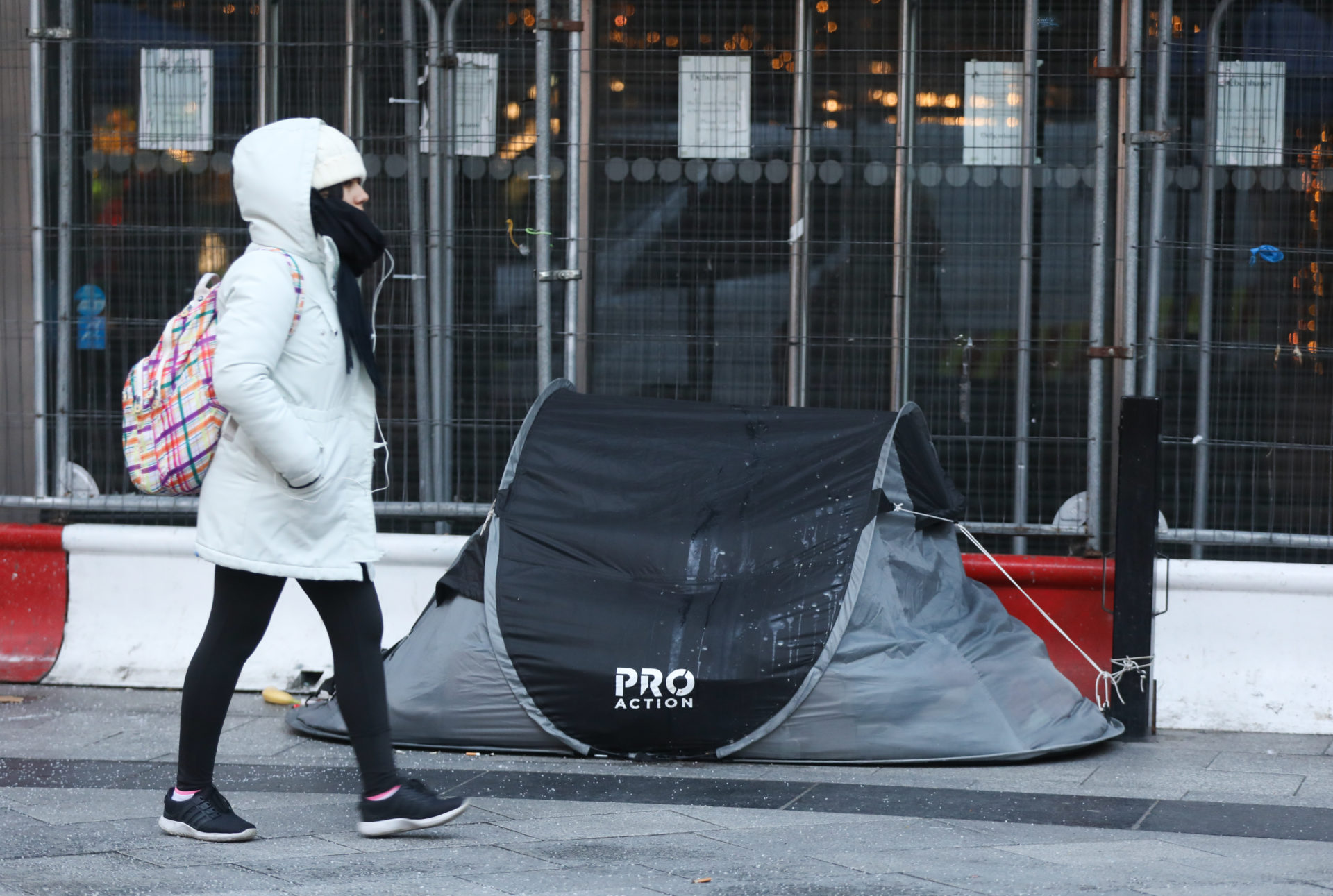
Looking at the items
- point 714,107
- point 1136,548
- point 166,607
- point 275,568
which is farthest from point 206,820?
point 714,107

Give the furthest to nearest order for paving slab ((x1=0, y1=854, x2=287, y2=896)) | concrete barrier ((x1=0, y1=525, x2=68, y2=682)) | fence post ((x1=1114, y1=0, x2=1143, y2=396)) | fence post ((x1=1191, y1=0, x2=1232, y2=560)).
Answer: concrete barrier ((x1=0, y1=525, x2=68, y2=682)), fence post ((x1=1191, y1=0, x2=1232, y2=560)), fence post ((x1=1114, y1=0, x2=1143, y2=396)), paving slab ((x1=0, y1=854, x2=287, y2=896))

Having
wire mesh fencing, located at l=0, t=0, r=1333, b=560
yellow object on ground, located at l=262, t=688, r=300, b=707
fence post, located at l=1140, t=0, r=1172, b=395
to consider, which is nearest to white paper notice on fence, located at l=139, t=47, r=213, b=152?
wire mesh fencing, located at l=0, t=0, r=1333, b=560

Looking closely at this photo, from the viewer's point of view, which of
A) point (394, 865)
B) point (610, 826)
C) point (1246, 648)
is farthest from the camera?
point (1246, 648)

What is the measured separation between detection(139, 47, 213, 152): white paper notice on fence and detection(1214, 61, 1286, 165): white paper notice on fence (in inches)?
159

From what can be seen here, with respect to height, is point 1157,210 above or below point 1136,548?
above

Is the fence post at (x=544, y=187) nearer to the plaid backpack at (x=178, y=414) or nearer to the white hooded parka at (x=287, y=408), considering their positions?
the white hooded parka at (x=287, y=408)

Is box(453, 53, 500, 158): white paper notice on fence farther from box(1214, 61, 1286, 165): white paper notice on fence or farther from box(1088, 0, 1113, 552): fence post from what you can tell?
box(1214, 61, 1286, 165): white paper notice on fence

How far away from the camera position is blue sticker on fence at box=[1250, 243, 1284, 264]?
5.75 metres

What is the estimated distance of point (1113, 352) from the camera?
5605 mm

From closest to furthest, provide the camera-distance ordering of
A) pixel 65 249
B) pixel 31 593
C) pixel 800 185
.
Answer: pixel 31 593 < pixel 65 249 < pixel 800 185

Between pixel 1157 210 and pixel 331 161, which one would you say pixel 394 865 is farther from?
pixel 1157 210

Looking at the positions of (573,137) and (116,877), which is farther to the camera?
(573,137)

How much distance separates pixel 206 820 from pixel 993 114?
417cm

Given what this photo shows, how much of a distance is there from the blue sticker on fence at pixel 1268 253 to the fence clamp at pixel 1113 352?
2.21ft
